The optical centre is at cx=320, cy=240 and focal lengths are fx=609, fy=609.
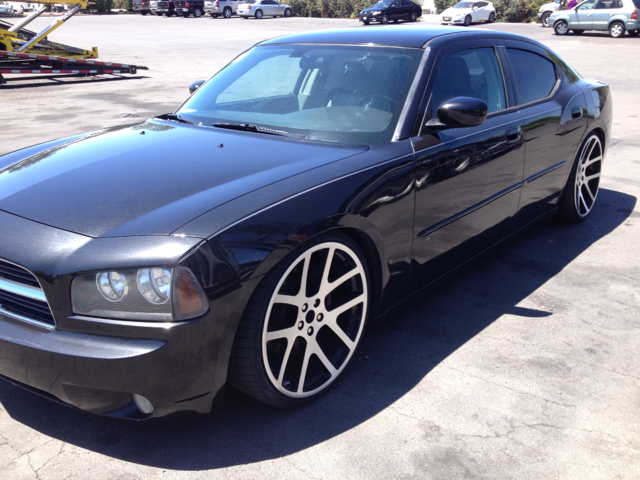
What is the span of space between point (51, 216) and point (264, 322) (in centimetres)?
92

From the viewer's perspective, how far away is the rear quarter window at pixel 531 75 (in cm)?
407

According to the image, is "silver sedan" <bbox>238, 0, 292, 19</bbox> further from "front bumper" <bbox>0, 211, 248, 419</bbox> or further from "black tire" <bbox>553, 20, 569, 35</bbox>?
"front bumper" <bbox>0, 211, 248, 419</bbox>

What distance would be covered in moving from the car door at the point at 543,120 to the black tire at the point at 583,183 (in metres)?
0.20

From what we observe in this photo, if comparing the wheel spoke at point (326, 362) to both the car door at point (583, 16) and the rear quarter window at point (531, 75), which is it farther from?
the car door at point (583, 16)

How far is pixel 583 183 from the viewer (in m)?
5.02

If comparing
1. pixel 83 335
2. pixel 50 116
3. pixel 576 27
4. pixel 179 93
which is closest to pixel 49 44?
pixel 179 93

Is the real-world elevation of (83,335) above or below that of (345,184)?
below

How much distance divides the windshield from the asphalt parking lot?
1.17m

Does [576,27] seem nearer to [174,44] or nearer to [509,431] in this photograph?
[174,44]

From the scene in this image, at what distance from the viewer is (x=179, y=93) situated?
12.5 m

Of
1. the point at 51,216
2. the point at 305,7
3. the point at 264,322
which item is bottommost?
the point at 264,322

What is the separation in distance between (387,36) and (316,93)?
0.58 metres

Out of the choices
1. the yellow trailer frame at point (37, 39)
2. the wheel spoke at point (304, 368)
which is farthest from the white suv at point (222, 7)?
the wheel spoke at point (304, 368)

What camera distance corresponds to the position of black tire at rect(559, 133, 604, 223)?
15.8ft
